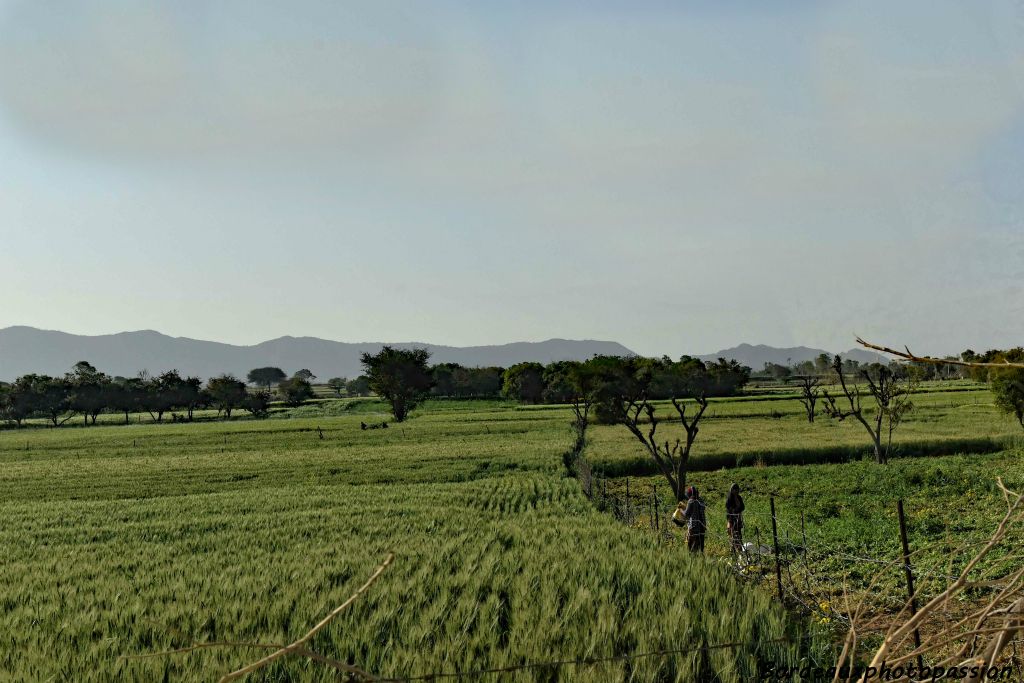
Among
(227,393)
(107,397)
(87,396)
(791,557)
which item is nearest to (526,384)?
(227,393)

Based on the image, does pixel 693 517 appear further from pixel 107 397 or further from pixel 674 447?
pixel 107 397

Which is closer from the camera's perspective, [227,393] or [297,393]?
[227,393]

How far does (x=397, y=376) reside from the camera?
97.8 m

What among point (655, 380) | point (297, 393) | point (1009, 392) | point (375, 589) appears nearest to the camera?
point (375, 589)

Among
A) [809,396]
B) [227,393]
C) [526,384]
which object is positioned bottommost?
[809,396]

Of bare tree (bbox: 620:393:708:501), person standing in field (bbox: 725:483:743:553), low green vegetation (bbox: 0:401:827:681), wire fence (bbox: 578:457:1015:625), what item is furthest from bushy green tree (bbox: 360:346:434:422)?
person standing in field (bbox: 725:483:743:553)

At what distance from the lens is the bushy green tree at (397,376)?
320 ft

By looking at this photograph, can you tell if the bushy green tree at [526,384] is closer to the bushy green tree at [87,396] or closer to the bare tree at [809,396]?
the bare tree at [809,396]

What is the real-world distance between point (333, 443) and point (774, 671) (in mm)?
56882

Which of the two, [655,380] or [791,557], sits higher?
[655,380]

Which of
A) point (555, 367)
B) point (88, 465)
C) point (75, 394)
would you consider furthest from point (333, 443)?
point (75, 394)

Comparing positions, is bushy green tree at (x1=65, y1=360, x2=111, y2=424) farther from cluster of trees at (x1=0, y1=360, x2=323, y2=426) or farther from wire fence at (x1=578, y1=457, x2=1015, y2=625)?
wire fence at (x1=578, y1=457, x2=1015, y2=625)

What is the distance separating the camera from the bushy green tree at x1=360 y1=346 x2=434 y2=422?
97.4 meters

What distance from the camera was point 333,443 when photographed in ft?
198
